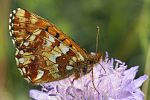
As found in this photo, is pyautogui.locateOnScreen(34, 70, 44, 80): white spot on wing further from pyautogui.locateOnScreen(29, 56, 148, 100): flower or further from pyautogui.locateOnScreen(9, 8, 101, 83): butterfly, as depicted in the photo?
pyautogui.locateOnScreen(29, 56, 148, 100): flower

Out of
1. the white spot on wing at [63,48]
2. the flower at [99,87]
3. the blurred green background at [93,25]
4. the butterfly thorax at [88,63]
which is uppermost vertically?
the blurred green background at [93,25]

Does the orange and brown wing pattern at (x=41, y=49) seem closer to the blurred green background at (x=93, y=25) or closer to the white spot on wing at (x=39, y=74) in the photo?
the white spot on wing at (x=39, y=74)

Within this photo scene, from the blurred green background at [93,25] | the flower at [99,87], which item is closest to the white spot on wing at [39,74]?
the flower at [99,87]

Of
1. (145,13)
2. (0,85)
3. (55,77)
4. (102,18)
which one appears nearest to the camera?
(55,77)

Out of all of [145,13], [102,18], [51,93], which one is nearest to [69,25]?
[102,18]

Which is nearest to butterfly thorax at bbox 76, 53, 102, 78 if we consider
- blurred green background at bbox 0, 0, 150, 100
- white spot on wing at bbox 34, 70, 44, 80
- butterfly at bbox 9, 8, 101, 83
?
butterfly at bbox 9, 8, 101, 83

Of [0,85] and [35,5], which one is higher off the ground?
[35,5]

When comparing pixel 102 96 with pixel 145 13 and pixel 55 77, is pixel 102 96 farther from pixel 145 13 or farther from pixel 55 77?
pixel 145 13
